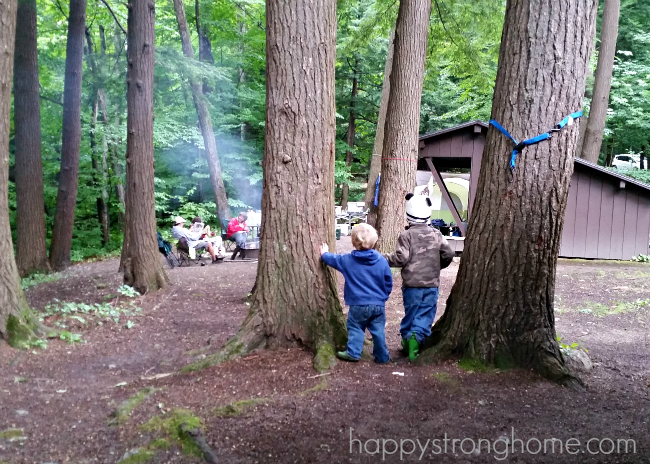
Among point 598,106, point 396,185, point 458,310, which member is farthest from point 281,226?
point 598,106

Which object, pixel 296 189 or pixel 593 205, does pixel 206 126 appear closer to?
pixel 593 205

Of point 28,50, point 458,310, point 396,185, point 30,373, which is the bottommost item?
point 30,373

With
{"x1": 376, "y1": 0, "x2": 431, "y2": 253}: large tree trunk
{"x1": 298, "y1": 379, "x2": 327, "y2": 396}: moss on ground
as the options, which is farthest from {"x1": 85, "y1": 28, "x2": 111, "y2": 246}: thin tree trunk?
{"x1": 298, "y1": 379, "x2": 327, "y2": 396}: moss on ground

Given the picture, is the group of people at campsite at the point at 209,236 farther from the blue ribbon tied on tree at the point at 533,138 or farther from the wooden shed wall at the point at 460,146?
the blue ribbon tied on tree at the point at 533,138

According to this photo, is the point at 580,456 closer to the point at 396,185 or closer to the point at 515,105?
the point at 515,105

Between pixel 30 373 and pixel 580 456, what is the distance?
4530mm

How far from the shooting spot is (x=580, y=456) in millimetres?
3012

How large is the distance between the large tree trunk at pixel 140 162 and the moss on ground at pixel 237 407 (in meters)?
5.76

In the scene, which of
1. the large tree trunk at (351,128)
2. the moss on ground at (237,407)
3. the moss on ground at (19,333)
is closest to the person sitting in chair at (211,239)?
the moss on ground at (19,333)

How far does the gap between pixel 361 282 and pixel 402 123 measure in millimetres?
5959

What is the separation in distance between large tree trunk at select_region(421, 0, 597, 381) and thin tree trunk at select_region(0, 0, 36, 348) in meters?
4.40

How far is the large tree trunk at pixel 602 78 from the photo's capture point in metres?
16.9

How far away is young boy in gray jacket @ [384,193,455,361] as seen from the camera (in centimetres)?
506

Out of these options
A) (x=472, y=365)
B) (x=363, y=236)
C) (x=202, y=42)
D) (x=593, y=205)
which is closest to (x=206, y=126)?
(x=202, y=42)
